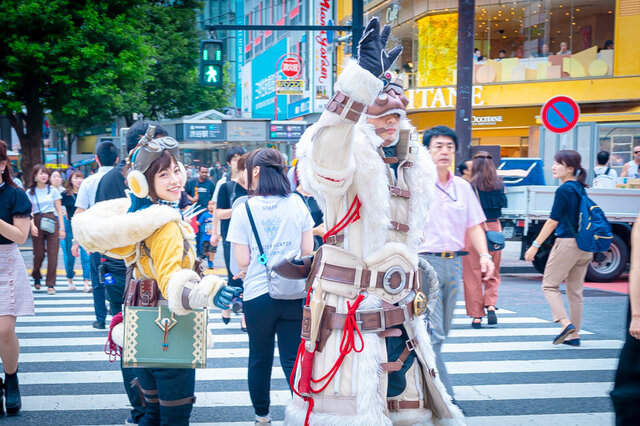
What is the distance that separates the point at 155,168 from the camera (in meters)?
3.33

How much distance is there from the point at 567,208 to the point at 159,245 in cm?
494

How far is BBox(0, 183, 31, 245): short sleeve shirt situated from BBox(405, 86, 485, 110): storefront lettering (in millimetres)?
19676

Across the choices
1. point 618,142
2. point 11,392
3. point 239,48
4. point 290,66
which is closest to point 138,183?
point 11,392

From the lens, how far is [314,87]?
33.5 m

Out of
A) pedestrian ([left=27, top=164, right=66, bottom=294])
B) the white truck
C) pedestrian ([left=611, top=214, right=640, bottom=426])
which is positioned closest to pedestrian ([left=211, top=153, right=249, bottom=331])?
pedestrian ([left=27, top=164, right=66, bottom=294])

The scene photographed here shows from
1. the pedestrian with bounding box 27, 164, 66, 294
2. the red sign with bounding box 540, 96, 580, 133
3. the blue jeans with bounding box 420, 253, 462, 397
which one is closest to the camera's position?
the blue jeans with bounding box 420, 253, 462, 397

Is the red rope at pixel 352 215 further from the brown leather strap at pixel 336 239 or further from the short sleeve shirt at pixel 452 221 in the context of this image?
the short sleeve shirt at pixel 452 221

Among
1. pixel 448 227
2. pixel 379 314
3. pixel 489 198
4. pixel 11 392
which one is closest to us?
pixel 379 314

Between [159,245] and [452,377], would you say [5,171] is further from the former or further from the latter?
[452,377]

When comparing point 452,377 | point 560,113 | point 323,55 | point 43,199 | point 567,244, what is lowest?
A: point 452,377

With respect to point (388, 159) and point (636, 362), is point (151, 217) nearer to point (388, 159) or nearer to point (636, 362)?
point (388, 159)

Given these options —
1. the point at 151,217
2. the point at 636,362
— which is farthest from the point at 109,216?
the point at 636,362

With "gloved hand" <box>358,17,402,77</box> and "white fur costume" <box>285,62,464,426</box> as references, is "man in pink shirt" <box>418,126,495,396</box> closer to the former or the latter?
"white fur costume" <box>285,62,464,426</box>

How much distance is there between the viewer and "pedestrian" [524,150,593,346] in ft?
22.2
